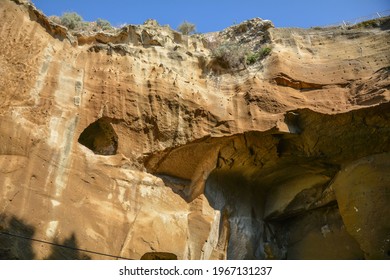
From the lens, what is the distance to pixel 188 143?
32.4 feet

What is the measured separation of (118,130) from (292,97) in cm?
439

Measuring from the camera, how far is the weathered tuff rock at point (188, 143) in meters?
8.26

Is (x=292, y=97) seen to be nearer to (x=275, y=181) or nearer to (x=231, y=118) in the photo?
(x=231, y=118)

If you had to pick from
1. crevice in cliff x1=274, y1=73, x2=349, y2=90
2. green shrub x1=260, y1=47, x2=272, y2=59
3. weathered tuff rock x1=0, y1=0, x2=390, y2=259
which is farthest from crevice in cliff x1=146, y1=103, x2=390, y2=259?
green shrub x1=260, y1=47, x2=272, y2=59

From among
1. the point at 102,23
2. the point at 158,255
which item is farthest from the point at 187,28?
the point at 158,255

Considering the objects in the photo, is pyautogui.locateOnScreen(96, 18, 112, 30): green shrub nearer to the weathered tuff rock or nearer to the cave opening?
the weathered tuff rock

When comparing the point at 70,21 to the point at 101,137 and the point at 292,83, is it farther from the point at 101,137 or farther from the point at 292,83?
the point at 292,83

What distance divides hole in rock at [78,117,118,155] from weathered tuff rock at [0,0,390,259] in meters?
0.03

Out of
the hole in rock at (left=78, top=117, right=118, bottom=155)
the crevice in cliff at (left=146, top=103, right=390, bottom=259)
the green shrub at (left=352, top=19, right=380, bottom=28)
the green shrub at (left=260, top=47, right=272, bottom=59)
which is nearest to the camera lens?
the hole in rock at (left=78, top=117, right=118, bottom=155)

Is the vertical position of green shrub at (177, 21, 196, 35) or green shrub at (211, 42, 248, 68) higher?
green shrub at (177, 21, 196, 35)

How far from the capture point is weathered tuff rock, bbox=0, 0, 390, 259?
325 inches

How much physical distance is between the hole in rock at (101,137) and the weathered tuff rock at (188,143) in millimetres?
33

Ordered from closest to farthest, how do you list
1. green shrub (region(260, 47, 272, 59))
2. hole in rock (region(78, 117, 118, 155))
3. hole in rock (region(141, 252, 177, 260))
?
hole in rock (region(141, 252, 177, 260))
hole in rock (region(78, 117, 118, 155))
green shrub (region(260, 47, 272, 59))

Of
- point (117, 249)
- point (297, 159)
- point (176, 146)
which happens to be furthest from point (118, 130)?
point (297, 159)
